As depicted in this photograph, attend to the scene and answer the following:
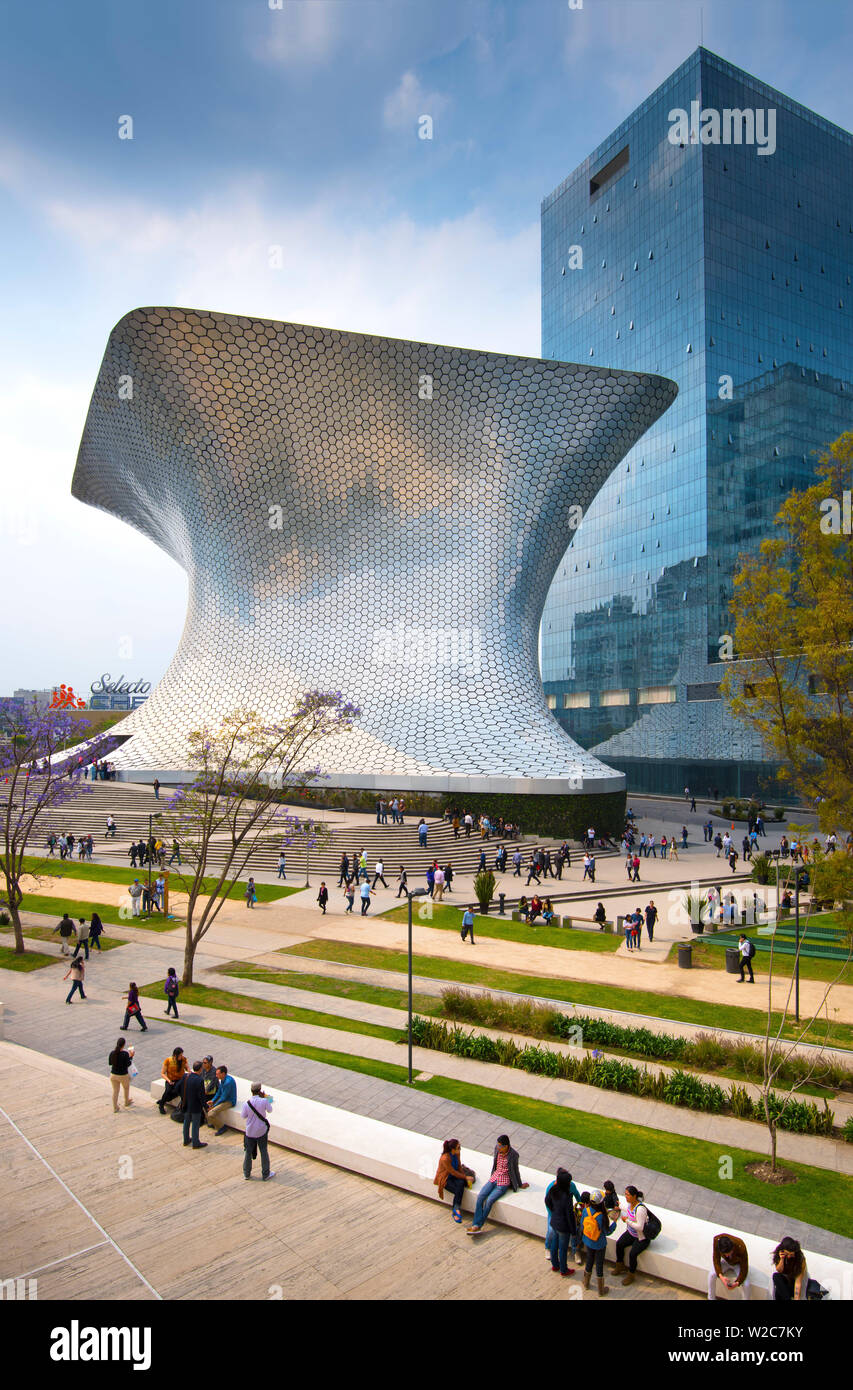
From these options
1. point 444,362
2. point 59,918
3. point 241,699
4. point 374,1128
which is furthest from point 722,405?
point 374,1128

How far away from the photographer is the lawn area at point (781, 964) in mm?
16375

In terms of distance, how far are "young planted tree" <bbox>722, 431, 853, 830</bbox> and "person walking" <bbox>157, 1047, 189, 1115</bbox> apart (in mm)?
10779

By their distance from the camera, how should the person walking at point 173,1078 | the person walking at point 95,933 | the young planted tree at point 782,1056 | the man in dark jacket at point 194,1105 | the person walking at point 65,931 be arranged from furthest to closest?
1. the person walking at point 95,933
2. the person walking at point 65,931
3. the person walking at point 173,1078
4. the young planted tree at point 782,1056
5. the man in dark jacket at point 194,1105

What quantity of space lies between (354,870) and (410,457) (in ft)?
66.9

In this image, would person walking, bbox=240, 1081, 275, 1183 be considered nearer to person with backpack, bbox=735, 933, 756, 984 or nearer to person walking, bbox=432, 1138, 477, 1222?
person walking, bbox=432, 1138, 477, 1222

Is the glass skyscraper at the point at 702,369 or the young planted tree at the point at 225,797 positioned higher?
the glass skyscraper at the point at 702,369

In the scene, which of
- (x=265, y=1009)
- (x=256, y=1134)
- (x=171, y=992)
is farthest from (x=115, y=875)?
(x=256, y=1134)

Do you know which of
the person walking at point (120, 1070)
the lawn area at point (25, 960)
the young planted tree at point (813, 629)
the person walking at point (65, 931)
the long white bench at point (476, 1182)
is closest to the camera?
the long white bench at point (476, 1182)

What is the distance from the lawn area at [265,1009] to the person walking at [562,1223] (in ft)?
19.9

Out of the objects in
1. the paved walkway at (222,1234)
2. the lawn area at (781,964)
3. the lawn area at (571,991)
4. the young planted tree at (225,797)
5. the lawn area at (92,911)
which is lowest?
the lawn area at (781,964)

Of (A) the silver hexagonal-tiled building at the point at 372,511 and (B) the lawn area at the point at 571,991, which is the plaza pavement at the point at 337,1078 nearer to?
(B) the lawn area at the point at 571,991

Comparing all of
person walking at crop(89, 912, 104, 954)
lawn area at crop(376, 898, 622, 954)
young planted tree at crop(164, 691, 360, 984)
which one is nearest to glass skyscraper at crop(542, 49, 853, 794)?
lawn area at crop(376, 898, 622, 954)

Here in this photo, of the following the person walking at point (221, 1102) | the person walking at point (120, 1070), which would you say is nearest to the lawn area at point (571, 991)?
the person walking at point (221, 1102)
